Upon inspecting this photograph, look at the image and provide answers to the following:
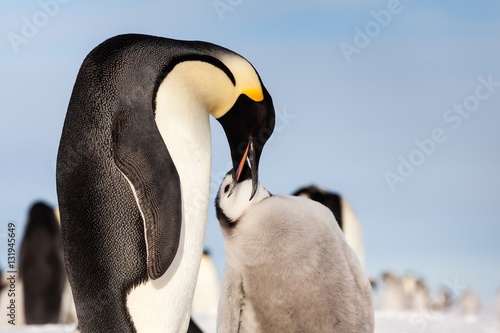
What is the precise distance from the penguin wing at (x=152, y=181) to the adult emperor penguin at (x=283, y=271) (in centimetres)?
70

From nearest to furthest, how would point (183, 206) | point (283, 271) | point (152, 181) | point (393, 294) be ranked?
point (152, 181) → point (183, 206) → point (283, 271) → point (393, 294)

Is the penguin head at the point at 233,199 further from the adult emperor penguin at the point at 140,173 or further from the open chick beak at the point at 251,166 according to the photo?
the adult emperor penguin at the point at 140,173

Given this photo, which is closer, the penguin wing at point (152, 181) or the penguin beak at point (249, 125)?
the penguin wing at point (152, 181)

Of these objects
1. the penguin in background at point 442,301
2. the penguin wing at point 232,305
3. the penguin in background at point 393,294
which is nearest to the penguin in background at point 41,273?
the penguin wing at point 232,305

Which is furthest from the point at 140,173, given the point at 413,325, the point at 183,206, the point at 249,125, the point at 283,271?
the point at 413,325

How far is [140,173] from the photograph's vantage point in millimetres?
3289

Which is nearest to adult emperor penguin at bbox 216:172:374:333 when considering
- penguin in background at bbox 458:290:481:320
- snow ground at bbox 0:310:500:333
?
snow ground at bbox 0:310:500:333

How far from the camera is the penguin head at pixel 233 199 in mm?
3980

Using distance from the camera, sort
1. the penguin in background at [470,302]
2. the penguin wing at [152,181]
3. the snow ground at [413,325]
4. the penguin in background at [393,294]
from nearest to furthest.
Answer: the penguin wing at [152,181] < the snow ground at [413,325] < the penguin in background at [393,294] < the penguin in background at [470,302]

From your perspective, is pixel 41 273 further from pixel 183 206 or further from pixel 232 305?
pixel 183 206

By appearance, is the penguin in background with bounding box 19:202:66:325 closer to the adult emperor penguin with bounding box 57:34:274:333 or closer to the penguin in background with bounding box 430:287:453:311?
the adult emperor penguin with bounding box 57:34:274:333

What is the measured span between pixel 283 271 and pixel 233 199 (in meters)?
0.37

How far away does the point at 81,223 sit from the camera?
3359mm

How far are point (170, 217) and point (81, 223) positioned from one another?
327 mm
